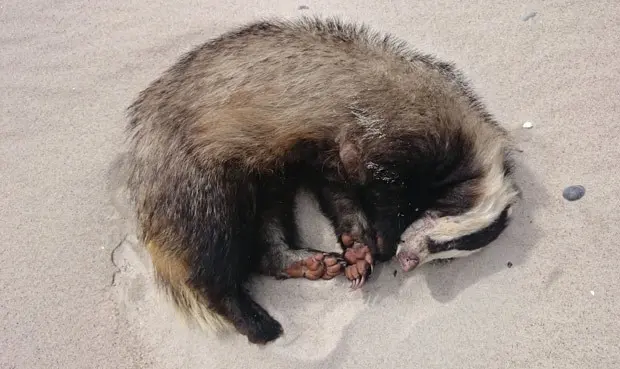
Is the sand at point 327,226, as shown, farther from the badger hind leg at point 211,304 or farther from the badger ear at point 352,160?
the badger ear at point 352,160

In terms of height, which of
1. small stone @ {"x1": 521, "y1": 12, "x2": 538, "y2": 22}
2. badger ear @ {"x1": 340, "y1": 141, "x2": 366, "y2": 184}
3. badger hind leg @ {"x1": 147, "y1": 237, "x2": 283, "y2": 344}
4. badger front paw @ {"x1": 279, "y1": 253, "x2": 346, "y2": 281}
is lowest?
badger hind leg @ {"x1": 147, "y1": 237, "x2": 283, "y2": 344}

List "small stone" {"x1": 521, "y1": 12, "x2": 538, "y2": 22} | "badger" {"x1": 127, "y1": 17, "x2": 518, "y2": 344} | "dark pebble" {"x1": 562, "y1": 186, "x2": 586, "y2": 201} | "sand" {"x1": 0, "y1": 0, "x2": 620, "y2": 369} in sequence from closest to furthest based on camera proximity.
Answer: "sand" {"x1": 0, "y1": 0, "x2": 620, "y2": 369} → "badger" {"x1": 127, "y1": 17, "x2": 518, "y2": 344} → "dark pebble" {"x1": 562, "y1": 186, "x2": 586, "y2": 201} → "small stone" {"x1": 521, "y1": 12, "x2": 538, "y2": 22}

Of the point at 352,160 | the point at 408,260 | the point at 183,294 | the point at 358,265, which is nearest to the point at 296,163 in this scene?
the point at 352,160

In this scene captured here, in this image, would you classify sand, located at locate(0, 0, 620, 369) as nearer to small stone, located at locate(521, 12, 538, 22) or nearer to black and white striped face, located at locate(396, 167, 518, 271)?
small stone, located at locate(521, 12, 538, 22)

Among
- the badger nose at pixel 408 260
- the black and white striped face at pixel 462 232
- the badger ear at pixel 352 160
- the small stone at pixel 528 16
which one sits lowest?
the badger nose at pixel 408 260

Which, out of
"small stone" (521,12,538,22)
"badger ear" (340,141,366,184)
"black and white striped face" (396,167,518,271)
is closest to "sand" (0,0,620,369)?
"small stone" (521,12,538,22)

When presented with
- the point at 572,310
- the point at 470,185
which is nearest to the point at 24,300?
the point at 470,185

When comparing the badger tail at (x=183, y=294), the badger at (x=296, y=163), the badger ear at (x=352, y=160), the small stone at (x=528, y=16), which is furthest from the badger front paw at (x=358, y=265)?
the small stone at (x=528, y=16)
